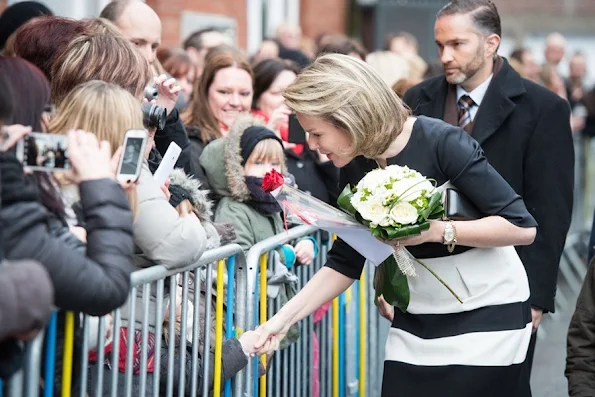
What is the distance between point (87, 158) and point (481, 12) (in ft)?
10.4

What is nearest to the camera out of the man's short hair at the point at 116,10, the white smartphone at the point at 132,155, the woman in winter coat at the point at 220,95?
the white smartphone at the point at 132,155

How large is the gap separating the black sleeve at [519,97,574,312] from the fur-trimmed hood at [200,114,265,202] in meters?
1.38

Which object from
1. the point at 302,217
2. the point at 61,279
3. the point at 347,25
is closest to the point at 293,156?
the point at 302,217

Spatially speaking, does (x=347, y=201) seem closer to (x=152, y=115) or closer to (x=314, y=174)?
(x=152, y=115)

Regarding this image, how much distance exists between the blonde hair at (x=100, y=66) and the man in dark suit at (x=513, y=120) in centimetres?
207

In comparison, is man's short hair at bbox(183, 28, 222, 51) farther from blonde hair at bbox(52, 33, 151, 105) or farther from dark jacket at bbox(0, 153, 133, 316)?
dark jacket at bbox(0, 153, 133, 316)

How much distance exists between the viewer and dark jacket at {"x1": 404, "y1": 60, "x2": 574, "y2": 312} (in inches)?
203

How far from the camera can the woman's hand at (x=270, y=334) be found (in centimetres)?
411

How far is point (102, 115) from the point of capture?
314cm

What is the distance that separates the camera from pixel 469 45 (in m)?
5.43

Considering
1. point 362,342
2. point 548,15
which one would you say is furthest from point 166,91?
point 548,15

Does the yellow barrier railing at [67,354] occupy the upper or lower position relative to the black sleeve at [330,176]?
upper

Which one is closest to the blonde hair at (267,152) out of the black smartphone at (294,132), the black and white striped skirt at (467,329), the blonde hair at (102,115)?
the black smartphone at (294,132)

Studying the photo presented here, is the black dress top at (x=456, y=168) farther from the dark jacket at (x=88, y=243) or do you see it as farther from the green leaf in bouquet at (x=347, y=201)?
the dark jacket at (x=88, y=243)
